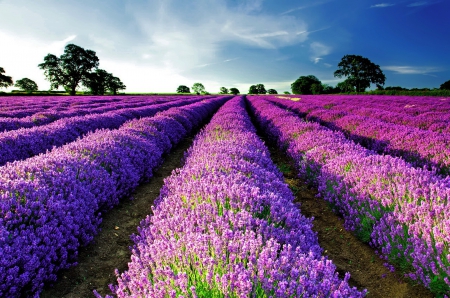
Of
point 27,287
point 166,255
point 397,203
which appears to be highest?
point 166,255

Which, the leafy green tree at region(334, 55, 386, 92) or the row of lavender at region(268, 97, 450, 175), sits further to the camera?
the leafy green tree at region(334, 55, 386, 92)

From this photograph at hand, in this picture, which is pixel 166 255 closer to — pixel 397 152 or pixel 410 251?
pixel 410 251

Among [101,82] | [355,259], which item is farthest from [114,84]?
[355,259]

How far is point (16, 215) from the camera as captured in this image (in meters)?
2.49

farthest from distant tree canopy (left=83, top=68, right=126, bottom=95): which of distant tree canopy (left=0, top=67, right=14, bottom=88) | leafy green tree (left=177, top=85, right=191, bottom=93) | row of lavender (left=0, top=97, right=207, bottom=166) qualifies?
row of lavender (left=0, top=97, right=207, bottom=166)

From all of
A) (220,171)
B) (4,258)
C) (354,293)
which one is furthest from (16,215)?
(354,293)

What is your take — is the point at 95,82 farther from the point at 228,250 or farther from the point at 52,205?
the point at 228,250

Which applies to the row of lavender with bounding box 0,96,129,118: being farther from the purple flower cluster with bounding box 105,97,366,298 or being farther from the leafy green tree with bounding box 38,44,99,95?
the leafy green tree with bounding box 38,44,99,95

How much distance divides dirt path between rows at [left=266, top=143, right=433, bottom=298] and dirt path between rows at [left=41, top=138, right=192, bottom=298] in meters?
2.58

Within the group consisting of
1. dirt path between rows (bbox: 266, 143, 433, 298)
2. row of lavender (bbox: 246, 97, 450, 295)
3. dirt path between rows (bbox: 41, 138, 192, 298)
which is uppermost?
row of lavender (bbox: 246, 97, 450, 295)

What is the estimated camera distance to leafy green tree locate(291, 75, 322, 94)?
91.5 m

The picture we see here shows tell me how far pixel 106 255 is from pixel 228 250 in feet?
7.35

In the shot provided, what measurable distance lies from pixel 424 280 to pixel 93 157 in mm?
4593

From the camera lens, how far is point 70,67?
58.6m
